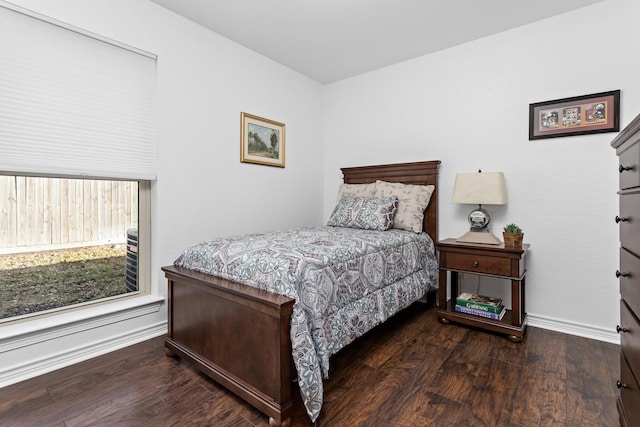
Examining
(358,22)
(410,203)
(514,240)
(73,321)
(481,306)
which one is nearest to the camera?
(73,321)

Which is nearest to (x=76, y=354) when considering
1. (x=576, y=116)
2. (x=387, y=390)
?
(x=387, y=390)

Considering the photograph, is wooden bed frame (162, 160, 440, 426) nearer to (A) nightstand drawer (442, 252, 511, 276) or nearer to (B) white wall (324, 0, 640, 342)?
(A) nightstand drawer (442, 252, 511, 276)

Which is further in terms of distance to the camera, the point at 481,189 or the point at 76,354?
the point at 481,189

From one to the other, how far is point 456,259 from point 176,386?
210 centimetres

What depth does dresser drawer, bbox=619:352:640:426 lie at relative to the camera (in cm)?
116

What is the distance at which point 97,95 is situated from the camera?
2.14 meters

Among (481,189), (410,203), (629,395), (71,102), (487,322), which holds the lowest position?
(487,322)

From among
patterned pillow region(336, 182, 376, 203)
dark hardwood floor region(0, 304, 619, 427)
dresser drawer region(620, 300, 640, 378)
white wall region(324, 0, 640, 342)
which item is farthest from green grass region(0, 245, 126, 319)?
dresser drawer region(620, 300, 640, 378)

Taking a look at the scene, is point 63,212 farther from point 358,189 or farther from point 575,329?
point 575,329

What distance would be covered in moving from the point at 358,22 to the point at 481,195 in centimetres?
171

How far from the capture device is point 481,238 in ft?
8.47

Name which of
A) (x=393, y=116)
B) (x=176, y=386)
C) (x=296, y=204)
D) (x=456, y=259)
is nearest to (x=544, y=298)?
(x=456, y=259)

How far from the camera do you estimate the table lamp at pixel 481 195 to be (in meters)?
2.53

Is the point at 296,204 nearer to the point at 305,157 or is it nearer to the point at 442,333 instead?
the point at 305,157
